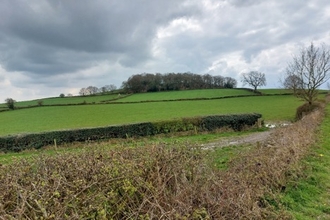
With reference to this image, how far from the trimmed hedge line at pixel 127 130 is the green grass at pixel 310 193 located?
584 inches

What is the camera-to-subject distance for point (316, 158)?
7988 mm

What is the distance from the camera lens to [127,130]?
2239 cm

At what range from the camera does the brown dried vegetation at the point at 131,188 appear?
9.12 ft

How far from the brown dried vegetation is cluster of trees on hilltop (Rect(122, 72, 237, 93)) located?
72.2 metres

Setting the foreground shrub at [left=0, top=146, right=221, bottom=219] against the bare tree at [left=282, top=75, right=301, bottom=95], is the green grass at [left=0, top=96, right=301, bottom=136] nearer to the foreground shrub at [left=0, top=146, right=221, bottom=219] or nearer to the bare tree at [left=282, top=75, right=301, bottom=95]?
the bare tree at [left=282, top=75, right=301, bottom=95]

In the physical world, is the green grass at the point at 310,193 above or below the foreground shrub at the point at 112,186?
below

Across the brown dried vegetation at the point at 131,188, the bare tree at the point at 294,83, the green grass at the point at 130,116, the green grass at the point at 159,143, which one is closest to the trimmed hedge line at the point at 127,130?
the green grass at the point at 159,143

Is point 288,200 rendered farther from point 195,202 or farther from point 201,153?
point 195,202

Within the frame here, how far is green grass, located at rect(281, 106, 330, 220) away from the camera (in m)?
4.77

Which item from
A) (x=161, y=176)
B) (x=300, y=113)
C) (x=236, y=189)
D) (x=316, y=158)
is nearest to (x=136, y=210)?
(x=161, y=176)

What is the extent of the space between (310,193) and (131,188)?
→ 4447mm

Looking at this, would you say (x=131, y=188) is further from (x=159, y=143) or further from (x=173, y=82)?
(x=173, y=82)

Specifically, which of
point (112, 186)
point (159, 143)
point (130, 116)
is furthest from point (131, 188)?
point (130, 116)

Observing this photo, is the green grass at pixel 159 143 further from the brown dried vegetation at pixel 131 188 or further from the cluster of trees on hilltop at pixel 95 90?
the cluster of trees on hilltop at pixel 95 90
